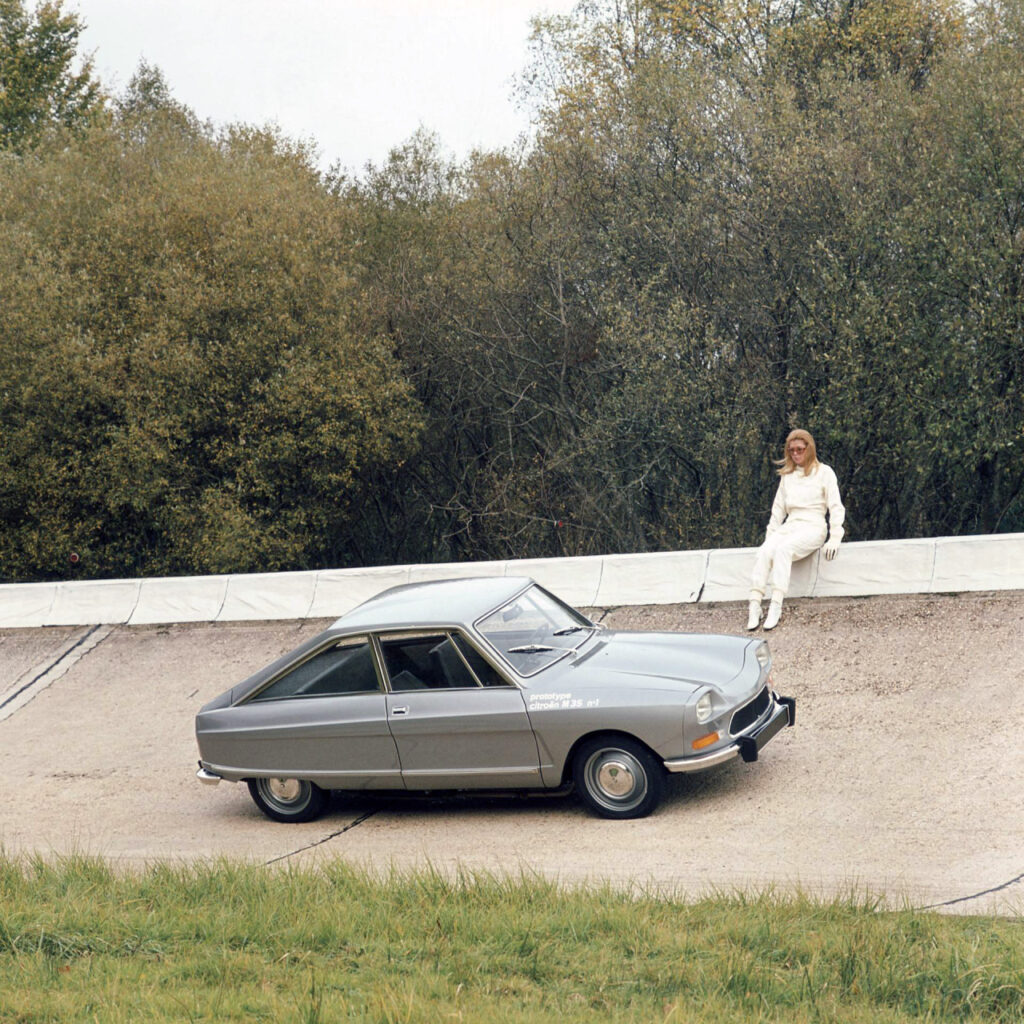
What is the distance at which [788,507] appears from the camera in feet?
38.7

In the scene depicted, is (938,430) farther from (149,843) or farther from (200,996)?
(200,996)

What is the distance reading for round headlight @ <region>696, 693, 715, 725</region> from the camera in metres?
7.46

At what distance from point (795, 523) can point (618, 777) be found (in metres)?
4.69

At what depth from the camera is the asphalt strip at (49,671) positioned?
1228 cm

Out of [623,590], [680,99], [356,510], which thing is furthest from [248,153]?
[623,590]

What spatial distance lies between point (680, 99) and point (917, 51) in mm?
11238

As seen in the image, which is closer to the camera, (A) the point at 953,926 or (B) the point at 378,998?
(B) the point at 378,998

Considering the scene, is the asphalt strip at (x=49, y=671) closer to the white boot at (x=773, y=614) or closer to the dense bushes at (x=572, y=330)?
the white boot at (x=773, y=614)

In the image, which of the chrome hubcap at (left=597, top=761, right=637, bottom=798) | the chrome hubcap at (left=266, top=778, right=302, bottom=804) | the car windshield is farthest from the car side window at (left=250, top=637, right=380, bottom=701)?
the chrome hubcap at (left=597, top=761, right=637, bottom=798)

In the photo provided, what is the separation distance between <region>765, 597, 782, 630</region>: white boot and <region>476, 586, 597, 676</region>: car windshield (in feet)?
8.33

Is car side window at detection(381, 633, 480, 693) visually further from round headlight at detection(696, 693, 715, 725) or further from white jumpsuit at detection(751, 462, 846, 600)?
white jumpsuit at detection(751, 462, 846, 600)

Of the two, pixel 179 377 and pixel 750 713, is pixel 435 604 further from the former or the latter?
pixel 179 377

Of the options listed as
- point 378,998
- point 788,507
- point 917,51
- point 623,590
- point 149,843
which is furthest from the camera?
point 917,51

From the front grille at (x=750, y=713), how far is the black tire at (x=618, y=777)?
54cm
